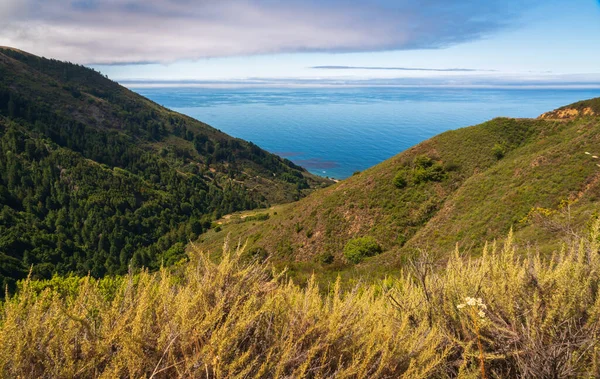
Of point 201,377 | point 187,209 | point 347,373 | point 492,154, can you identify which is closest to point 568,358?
point 347,373

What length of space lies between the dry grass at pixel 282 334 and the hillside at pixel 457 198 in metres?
12.8

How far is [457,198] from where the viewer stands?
36.2m

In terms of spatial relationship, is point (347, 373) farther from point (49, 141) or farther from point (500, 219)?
point (49, 141)

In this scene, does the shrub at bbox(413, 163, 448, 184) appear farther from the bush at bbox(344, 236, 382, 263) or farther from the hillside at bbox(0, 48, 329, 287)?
the hillside at bbox(0, 48, 329, 287)

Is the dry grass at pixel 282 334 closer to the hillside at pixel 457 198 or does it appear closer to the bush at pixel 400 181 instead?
the hillside at pixel 457 198

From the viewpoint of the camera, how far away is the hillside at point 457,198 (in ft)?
87.5

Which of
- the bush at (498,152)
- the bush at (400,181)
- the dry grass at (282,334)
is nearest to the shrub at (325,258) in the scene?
the bush at (400,181)

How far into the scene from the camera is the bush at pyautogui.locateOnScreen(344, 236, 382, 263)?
32062 mm

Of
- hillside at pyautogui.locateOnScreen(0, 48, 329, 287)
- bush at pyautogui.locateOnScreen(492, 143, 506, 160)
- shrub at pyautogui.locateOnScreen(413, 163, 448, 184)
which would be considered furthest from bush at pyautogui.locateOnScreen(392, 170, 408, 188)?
hillside at pyautogui.locateOnScreen(0, 48, 329, 287)

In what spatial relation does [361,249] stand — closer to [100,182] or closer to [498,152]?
[498,152]

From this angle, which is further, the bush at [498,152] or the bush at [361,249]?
the bush at [498,152]

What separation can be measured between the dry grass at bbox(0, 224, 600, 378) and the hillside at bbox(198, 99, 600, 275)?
1284 cm

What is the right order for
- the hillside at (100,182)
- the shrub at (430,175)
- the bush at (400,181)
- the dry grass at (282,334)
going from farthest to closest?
the hillside at (100,182) < the bush at (400,181) < the shrub at (430,175) < the dry grass at (282,334)

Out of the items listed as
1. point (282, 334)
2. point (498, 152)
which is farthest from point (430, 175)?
point (282, 334)
